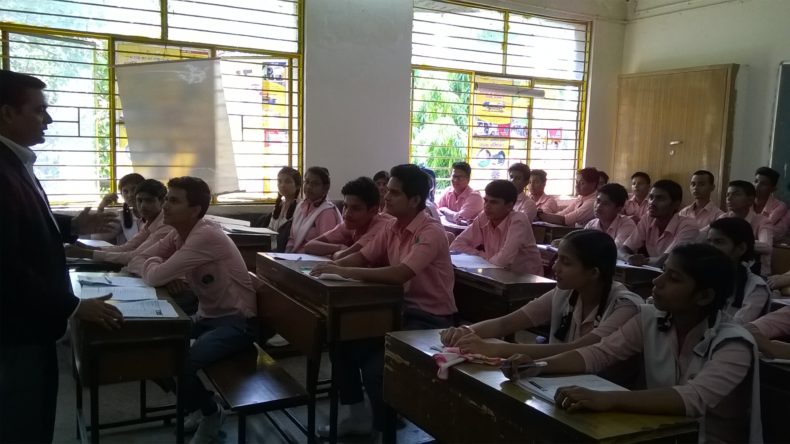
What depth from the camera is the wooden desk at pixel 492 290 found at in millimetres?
2768

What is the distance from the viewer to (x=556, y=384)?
151 centimetres

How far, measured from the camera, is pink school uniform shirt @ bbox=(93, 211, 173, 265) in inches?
127

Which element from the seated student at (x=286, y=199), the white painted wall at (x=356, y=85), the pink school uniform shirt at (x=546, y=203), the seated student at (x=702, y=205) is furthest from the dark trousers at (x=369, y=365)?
the pink school uniform shirt at (x=546, y=203)

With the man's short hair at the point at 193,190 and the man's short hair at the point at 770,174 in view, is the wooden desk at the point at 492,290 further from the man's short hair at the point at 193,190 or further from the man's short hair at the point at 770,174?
the man's short hair at the point at 770,174

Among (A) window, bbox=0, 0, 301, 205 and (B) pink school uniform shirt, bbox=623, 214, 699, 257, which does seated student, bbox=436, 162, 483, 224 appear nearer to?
(A) window, bbox=0, 0, 301, 205

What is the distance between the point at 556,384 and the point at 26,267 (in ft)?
4.58

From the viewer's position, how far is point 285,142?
562cm

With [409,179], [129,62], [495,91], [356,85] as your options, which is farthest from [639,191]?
[129,62]

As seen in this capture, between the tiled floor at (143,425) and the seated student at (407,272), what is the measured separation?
28 centimetres

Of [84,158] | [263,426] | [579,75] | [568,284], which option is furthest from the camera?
[579,75]

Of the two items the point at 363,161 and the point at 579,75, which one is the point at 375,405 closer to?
the point at 363,161

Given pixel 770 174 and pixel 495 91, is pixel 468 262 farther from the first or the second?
pixel 495 91

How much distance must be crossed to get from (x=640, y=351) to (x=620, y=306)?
15cm

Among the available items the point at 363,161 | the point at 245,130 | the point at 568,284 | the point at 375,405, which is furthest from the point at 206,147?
the point at 568,284
